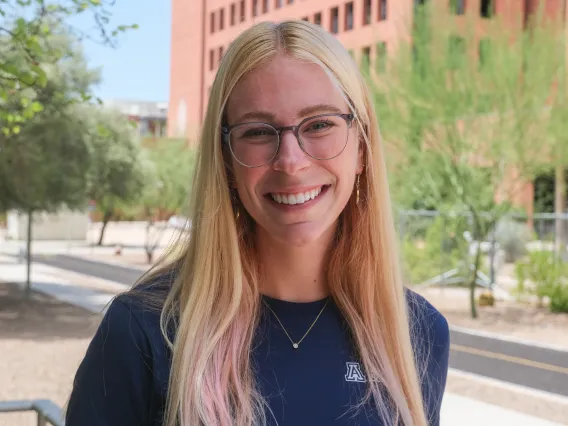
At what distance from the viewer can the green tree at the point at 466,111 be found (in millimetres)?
17125

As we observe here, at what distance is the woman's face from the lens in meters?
1.74

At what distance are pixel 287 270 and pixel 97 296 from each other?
1976 cm

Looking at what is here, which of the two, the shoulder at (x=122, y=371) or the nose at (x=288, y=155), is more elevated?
the nose at (x=288, y=155)

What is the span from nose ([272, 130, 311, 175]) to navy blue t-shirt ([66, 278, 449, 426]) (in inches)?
11.6

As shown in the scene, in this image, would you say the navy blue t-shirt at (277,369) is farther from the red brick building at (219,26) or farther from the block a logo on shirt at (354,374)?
the red brick building at (219,26)

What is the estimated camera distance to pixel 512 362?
1248cm

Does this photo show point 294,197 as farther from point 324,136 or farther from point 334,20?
point 334,20

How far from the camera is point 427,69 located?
17922 millimetres

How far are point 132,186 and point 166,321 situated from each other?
2189cm

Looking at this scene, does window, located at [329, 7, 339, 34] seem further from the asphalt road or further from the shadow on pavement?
the asphalt road

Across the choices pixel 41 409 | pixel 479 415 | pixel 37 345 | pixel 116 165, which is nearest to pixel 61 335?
pixel 37 345

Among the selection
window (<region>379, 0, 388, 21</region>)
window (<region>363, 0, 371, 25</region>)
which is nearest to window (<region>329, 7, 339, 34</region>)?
window (<region>363, 0, 371, 25</region>)

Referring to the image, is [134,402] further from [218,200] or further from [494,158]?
[494,158]

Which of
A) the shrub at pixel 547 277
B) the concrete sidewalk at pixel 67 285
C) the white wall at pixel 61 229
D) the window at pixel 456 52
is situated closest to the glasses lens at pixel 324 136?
the concrete sidewalk at pixel 67 285
